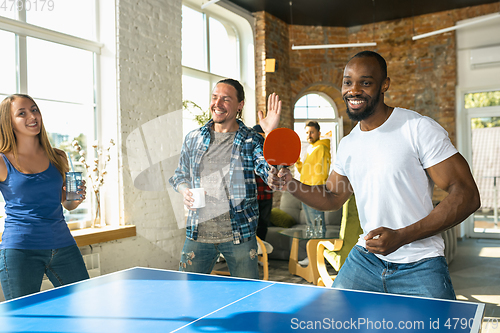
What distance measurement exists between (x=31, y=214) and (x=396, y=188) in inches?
66.6

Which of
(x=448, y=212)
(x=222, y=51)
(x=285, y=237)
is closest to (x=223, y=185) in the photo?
(x=448, y=212)

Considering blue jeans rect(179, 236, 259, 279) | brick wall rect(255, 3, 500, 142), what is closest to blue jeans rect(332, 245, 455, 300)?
blue jeans rect(179, 236, 259, 279)

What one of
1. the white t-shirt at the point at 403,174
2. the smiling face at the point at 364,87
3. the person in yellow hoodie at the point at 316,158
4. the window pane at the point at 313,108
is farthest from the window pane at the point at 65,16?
the window pane at the point at 313,108

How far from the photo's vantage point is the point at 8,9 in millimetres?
3529

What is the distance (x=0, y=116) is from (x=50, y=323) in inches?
54.9

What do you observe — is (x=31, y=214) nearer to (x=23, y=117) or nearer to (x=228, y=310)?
(x=23, y=117)

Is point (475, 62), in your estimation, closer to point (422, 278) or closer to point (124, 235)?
point (124, 235)

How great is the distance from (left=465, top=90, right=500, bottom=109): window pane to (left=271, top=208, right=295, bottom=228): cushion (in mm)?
3833

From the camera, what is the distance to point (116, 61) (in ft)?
13.9

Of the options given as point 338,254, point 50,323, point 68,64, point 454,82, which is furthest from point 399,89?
point 50,323

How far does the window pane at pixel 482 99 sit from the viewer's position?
706cm

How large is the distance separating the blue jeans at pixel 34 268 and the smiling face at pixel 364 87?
1.51 meters

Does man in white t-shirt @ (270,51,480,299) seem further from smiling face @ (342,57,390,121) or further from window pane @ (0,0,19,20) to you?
window pane @ (0,0,19,20)

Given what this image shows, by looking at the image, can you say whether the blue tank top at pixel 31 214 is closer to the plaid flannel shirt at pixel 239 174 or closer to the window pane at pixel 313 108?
the plaid flannel shirt at pixel 239 174
